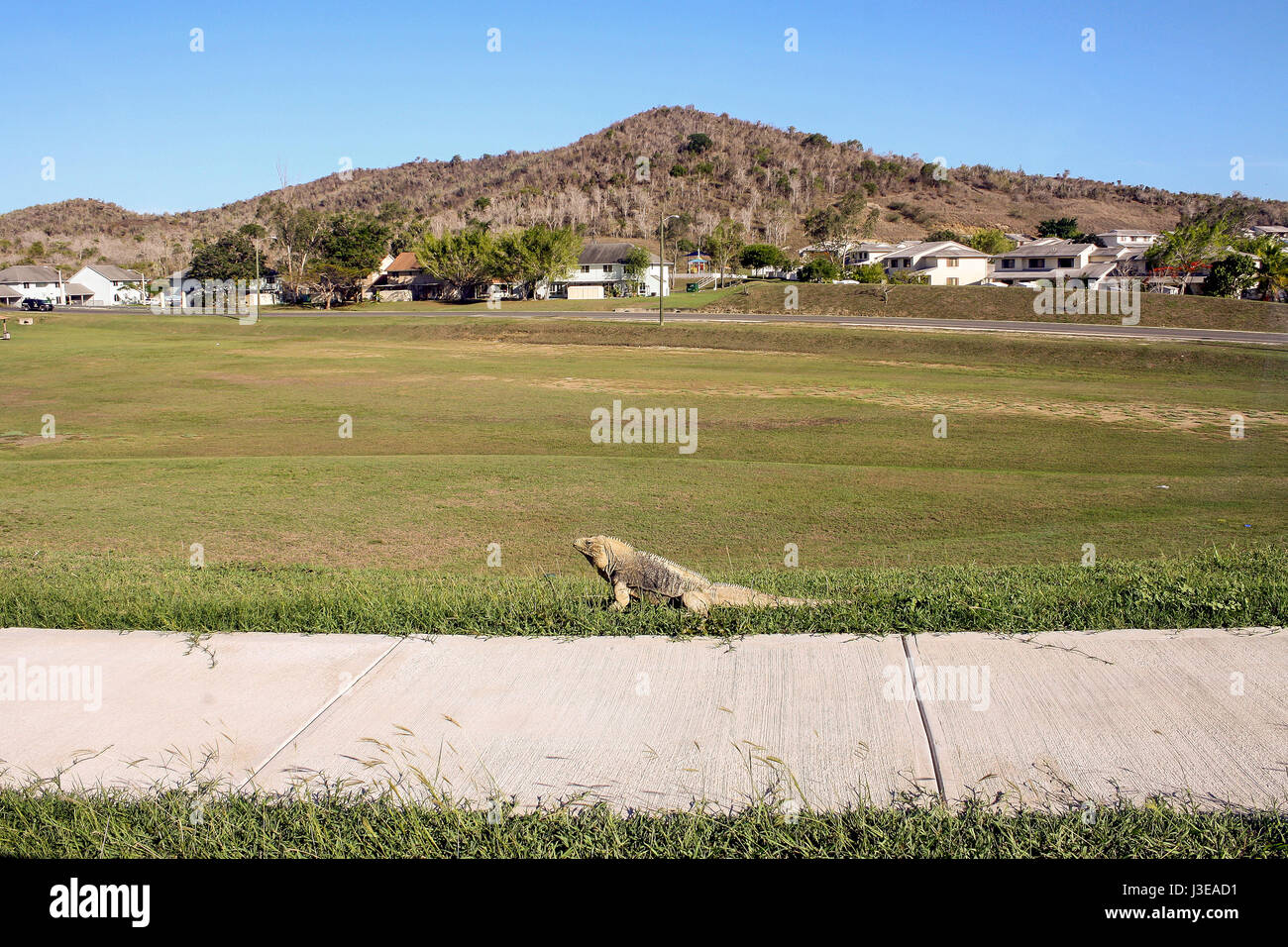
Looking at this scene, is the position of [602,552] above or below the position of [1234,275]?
below

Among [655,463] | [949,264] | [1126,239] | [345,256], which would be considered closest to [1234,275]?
[949,264]

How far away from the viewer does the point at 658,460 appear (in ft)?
69.5

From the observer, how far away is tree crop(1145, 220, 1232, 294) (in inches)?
3455

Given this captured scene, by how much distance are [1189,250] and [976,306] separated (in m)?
32.2

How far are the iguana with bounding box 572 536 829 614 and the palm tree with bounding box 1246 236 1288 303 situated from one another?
87.3 metres

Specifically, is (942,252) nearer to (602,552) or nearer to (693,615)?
(602,552)

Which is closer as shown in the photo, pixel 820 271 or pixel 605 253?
pixel 820 271

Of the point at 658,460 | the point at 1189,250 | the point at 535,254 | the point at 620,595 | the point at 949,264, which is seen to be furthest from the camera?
the point at 535,254

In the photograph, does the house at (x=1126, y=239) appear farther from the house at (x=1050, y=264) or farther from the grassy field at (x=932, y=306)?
the grassy field at (x=932, y=306)

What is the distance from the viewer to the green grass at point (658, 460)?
1347cm
